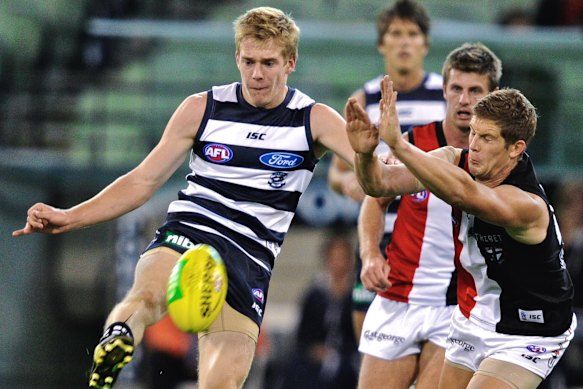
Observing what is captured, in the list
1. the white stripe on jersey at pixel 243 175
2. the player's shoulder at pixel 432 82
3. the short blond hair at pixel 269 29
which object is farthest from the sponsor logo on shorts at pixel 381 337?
the player's shoulder at pixel 432 82

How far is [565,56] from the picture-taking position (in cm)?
1162

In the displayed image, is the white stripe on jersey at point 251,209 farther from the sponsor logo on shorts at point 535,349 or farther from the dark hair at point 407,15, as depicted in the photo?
the dark hair at point 407,15

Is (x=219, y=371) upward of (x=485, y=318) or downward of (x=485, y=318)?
downward

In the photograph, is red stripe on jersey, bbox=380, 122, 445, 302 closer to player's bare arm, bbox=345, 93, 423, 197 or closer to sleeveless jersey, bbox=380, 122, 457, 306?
sleeveless jersey, bbox=380, 122, 457, 306

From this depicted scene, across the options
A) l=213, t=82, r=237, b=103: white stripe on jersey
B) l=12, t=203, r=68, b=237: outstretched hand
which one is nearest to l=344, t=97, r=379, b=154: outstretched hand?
l=213, t=82, r=237, b=103: white stripe on jersey

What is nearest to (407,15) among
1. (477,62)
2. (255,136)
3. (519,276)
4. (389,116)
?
(477,62)

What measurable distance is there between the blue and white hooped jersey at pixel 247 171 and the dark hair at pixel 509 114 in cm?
102

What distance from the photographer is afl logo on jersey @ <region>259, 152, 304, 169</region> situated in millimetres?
5648

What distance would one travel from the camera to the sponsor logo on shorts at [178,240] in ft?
18.1

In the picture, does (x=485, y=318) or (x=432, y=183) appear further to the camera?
(x=485, y=318)

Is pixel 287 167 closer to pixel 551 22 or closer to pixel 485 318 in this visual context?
pixel 485 318

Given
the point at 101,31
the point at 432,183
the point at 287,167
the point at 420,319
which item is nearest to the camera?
the point at 432,183

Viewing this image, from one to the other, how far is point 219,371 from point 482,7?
842 cm

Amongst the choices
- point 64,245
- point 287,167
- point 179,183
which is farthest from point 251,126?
point 64,245
